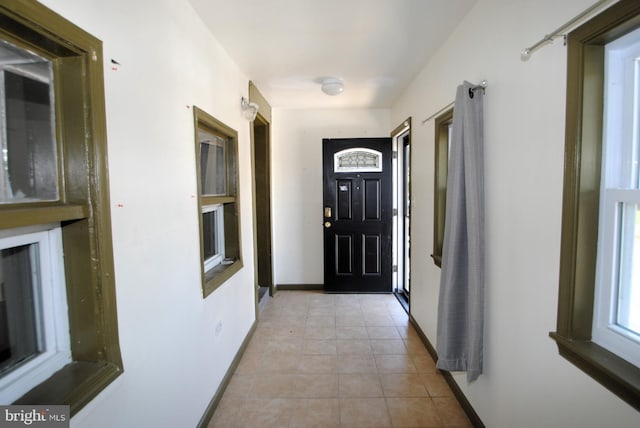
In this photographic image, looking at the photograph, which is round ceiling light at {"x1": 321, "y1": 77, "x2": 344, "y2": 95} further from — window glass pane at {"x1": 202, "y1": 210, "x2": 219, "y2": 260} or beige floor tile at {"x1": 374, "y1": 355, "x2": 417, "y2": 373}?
beige floor tile at {"x1": 374, "y1": 355, "x2": 417, "y2": 373}

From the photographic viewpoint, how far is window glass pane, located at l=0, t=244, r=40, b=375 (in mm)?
852

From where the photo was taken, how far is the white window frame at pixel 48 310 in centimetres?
88

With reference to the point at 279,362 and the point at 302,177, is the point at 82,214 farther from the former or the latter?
the point at 302,177

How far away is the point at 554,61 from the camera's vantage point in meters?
1.15

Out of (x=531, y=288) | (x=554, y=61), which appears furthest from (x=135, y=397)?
(x=554, y=61)

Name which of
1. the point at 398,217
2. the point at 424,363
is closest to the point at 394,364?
the point at 424,363

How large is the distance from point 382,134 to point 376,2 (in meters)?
2.47

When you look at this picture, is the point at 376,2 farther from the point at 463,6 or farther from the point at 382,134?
the point at 382,134

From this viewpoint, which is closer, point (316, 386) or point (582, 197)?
point (582, 197)

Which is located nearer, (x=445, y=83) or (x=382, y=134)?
(x=445, y=83)

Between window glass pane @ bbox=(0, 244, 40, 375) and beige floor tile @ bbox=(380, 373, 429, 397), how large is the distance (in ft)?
6.43

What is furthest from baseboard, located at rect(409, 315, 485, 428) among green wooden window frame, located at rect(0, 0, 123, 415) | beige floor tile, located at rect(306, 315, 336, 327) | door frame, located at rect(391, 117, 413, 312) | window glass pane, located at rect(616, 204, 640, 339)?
green wooden window frame, located at rect(0, 0, 123, 415)

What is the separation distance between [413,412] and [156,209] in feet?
6.26

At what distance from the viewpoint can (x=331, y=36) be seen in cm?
207
